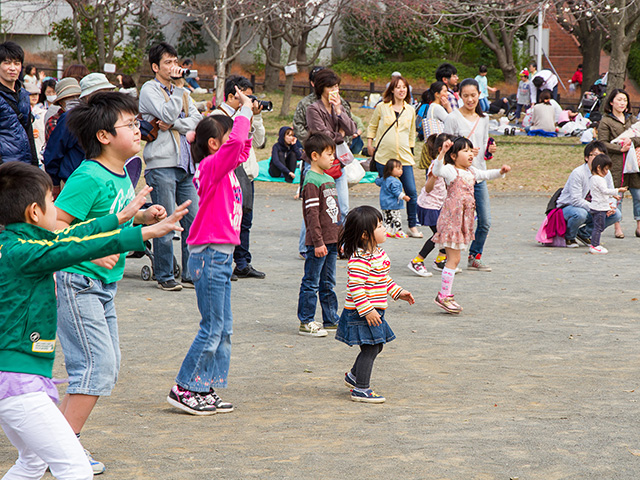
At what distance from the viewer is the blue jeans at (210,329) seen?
4.69 m

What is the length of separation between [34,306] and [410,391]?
2831mm

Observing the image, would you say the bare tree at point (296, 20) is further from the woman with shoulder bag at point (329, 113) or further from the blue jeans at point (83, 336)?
the blue jeans at point (83, 336)

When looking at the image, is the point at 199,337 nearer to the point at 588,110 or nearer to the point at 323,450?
the point at 323,450

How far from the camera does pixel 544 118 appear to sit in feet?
76.4

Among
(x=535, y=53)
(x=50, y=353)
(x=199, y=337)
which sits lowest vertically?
(x=199, y=337)

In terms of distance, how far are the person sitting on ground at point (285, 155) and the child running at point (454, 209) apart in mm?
6801

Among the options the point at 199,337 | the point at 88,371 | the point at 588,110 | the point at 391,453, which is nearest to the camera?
the point at 88,371

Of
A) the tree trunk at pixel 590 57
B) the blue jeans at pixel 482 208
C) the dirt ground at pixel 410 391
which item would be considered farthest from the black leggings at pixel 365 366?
the tree trunk at pixel 590 57

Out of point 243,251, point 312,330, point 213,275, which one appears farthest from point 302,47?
point 213,275

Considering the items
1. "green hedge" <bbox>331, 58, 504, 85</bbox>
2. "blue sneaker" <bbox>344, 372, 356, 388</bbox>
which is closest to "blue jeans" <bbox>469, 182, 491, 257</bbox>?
"blue sneaker" <bbox>344, 372, 356, 388</bbox>

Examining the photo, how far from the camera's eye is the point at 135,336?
6.46m

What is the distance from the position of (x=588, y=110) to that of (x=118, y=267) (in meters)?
23.6

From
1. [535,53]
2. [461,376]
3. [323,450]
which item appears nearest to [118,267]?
[323,450]

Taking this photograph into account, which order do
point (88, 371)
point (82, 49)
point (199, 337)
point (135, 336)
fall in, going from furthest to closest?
point (82, 49) → point (135, 336) → point (199, 337) → point (88, 371)
